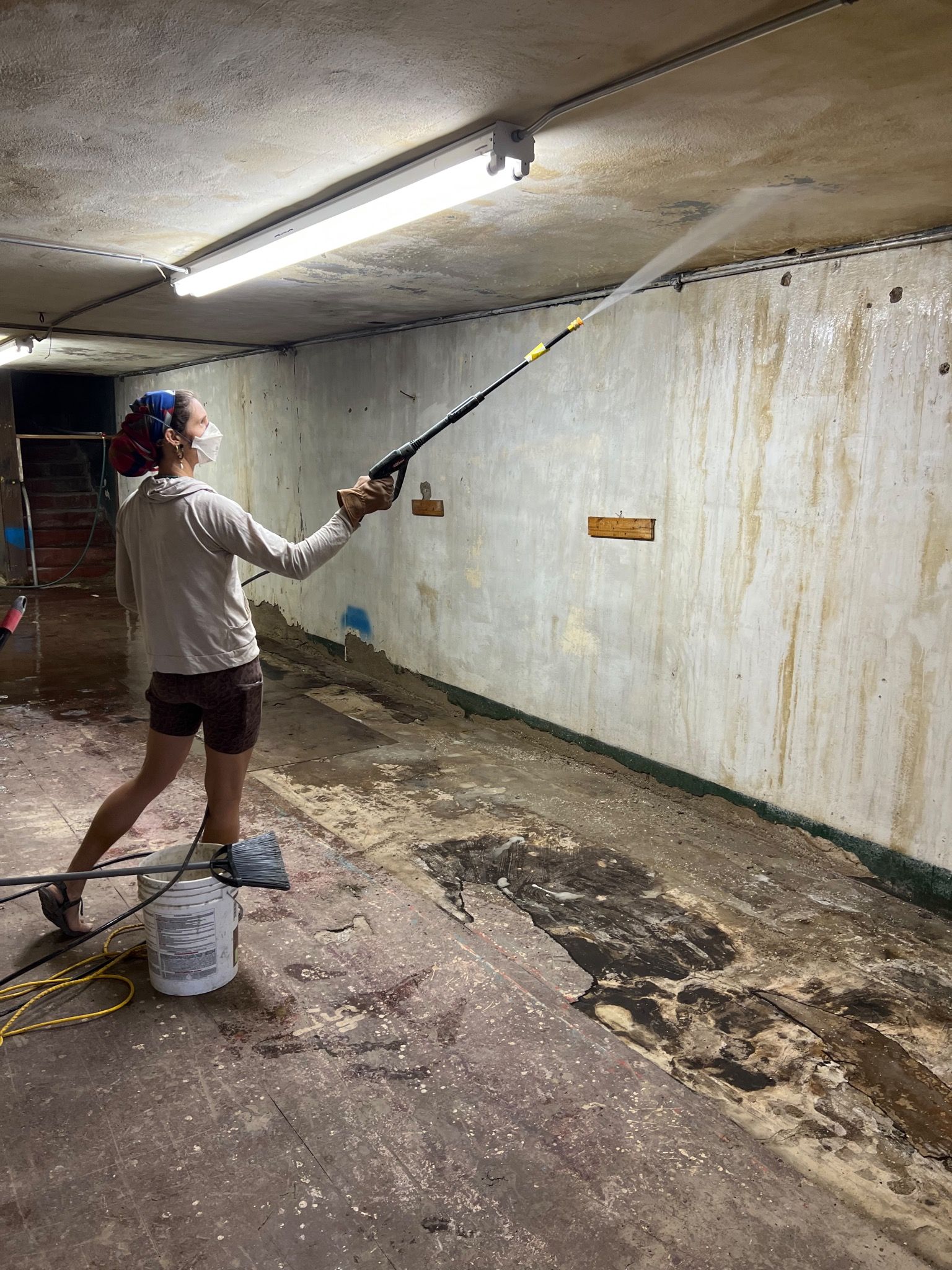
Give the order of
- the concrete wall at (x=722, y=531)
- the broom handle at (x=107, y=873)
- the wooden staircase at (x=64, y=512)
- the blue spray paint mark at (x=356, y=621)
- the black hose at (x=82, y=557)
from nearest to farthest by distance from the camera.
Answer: the broom handle at (x=107, y=873)
the concrete wall at (x=722, y=531)
the blue spray paint mark at (x=356, y=621)
the black hose at (x=82, y=557)
the wooden staircase at (x=64, y=512)

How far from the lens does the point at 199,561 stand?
97.3 inches

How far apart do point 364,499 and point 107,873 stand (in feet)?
4.11

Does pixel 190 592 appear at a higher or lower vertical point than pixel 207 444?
lower

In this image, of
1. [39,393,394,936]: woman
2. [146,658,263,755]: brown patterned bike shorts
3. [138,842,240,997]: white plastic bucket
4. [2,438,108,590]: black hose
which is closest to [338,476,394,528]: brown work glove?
[39,393,394,936]: woman

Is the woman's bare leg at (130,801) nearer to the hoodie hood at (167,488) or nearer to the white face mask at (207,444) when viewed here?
the hoodie hood at (167,488)

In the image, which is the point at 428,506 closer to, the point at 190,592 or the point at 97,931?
the point at 190,592

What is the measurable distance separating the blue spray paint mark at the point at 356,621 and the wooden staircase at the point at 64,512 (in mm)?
5349

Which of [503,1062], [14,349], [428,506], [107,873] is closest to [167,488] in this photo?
[107,873]

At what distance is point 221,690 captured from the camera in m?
2.53

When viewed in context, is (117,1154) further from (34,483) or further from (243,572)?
(34,483)

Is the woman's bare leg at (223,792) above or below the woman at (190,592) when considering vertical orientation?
below

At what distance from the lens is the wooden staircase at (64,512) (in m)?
10.5

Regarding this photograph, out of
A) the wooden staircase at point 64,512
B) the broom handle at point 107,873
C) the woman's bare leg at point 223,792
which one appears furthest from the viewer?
the wooden staircase at point 64,512

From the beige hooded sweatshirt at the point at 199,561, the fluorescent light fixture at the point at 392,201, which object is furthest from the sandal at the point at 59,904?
the fluorescent light fixture at the point at 392,201
